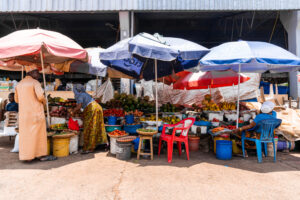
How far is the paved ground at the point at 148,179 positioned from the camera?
3387 mm

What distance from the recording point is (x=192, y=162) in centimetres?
518

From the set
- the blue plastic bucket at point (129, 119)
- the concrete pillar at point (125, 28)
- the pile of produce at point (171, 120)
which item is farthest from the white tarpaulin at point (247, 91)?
the blue plastic bucket at point (129, 119)

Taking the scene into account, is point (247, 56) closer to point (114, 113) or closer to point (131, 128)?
point (131, 128)

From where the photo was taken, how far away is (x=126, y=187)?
12.0 feet

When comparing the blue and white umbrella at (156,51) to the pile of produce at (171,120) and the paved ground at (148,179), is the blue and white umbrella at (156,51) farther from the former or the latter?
the paved ground at (148,179)

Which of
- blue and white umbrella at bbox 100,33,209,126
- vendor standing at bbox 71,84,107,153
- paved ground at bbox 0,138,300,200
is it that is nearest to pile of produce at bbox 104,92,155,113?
blue and white umbrella at bbox 100,33,209,126

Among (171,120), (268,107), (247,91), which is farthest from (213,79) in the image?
(247,91)

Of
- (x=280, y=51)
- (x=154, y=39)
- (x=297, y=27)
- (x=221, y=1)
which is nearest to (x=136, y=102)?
(x=154, y=39)

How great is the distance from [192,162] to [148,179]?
159 cm

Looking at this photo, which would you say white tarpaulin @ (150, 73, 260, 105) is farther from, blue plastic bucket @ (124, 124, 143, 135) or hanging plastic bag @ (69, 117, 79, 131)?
hanging plastic bag @ (69, 117, 79, 131)

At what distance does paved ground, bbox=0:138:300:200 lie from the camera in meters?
3.39

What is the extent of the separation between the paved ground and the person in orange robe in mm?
313

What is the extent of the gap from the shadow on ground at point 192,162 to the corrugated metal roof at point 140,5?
7.69m

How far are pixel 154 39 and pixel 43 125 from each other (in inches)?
135
